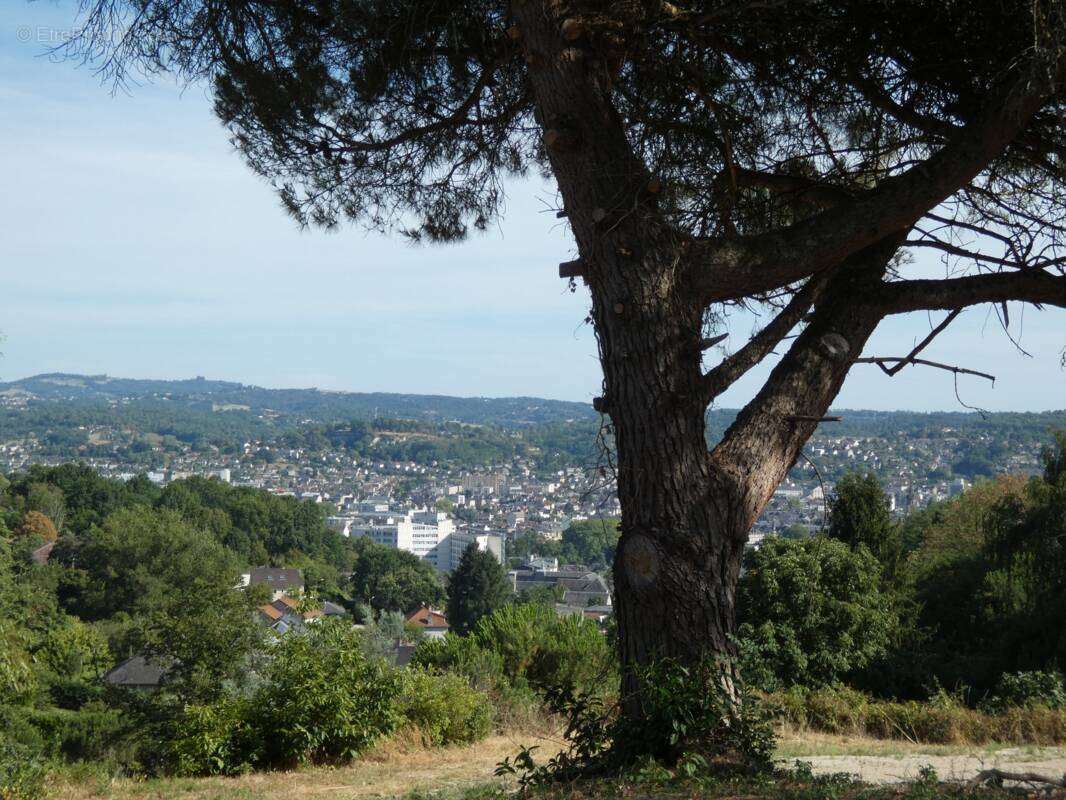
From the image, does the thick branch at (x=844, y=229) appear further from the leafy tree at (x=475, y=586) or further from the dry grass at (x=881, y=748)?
the leafy tree at (x=475, y=586)

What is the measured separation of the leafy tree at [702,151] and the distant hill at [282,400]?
12796 cm

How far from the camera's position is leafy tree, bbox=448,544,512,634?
34969 millimetres

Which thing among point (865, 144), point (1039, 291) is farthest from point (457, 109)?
point (1039, 291)

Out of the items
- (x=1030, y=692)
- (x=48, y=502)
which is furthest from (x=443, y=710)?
(x=48, y=502)

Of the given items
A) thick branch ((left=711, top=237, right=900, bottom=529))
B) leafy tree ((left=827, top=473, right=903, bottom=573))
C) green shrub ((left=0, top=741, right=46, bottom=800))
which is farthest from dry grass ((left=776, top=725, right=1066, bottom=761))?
leafy tree ((left=827, top=473, right=903, bottom=573))

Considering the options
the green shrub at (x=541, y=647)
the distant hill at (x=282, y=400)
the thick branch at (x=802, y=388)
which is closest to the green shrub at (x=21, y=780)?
the thick branch at (x=802, y=388)

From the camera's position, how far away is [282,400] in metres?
174

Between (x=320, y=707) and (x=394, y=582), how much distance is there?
1624 inches

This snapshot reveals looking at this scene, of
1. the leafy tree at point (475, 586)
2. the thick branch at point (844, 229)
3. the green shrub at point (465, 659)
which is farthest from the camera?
the leafy tree at point (475, 586)

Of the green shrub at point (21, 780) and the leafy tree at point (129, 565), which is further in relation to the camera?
the leafy tree at point (129, 565)

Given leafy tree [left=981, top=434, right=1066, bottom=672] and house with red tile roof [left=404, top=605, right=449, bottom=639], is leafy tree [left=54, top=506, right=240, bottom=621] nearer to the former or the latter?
house with red tile roof [left=404, top=605, right=449, bottom=639]

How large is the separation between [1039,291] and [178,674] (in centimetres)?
997

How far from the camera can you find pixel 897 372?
339 cm

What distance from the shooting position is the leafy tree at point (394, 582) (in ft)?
150
